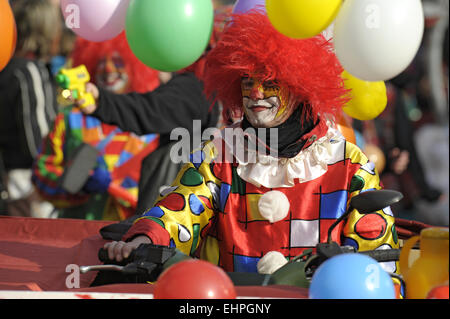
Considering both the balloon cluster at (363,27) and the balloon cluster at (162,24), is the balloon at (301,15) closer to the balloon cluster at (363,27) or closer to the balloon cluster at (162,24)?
the balloon cluster at (363,27)

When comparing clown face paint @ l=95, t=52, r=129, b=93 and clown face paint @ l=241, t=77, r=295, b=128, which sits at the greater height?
clown face paint @ l=95, t=52, r=129, b=93

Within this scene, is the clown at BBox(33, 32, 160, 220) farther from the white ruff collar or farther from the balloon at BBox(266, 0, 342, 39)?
the balloon at BBox(266, 0, 342, 39)

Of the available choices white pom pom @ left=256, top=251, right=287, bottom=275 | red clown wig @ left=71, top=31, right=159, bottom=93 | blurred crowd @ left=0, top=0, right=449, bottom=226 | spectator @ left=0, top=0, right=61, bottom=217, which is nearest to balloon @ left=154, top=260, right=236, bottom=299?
white pom pom @ left=256, top=251, right=287, bottom=275

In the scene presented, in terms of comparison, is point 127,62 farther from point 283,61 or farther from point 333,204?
point 333,204

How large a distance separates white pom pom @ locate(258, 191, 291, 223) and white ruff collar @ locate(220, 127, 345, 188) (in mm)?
68

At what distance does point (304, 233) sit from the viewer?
278 centimetres

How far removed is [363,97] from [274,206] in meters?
0.68

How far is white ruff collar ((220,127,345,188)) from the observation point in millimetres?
2818

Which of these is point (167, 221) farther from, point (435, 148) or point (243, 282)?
point (435, 148)

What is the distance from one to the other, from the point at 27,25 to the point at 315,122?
9.34 feet

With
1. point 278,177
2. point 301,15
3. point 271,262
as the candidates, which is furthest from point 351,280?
point 278,177

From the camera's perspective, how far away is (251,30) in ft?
9.07

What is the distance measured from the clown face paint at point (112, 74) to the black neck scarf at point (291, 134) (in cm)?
212
